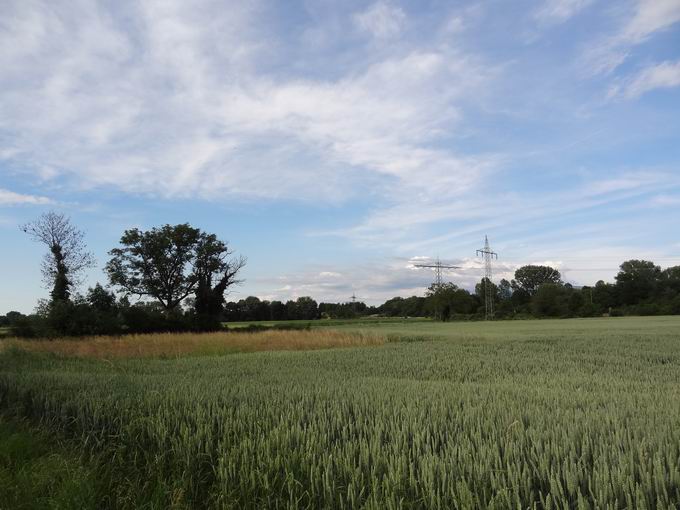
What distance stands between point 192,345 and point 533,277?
13496 cm

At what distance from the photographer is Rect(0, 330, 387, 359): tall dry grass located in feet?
71.2

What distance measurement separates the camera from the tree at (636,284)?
95688 millimetres

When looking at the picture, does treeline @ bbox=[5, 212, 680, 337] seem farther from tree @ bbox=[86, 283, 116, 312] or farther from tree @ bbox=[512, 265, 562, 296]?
tree @ bbox=[512, 265, 562, 296]

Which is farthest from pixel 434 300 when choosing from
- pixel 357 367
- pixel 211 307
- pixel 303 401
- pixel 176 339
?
pixel 303 401

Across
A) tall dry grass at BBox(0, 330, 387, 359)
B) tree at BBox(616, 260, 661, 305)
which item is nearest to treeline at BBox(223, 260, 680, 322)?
tree at BBox(616, 260, 661, 305)

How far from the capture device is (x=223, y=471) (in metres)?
4.29

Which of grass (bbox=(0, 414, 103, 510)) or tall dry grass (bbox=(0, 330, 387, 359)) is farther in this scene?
tall dry grass (bbox=(0, 330, 387, 359))

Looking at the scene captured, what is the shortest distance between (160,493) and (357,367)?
9418mm

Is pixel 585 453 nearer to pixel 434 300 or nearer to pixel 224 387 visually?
pixel 224 387

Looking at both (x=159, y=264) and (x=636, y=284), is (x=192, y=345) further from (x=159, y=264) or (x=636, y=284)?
(x=636, y=284)

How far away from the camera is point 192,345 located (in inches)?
940

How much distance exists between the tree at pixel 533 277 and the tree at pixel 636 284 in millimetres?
30478

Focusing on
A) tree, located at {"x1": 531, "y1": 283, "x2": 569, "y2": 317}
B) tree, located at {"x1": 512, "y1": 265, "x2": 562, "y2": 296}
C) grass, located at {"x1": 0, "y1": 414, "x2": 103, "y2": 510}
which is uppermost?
tree, located at {"x1": 512, "y1": 265, "x2": 562, "y2": 296}

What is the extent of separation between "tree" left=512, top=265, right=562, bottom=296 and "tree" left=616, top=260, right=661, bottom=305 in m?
30.5
